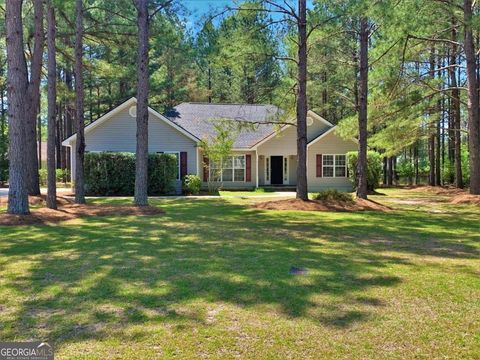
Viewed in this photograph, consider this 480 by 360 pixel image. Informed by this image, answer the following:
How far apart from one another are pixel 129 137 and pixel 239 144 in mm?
6195

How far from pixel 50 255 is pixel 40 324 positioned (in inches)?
122

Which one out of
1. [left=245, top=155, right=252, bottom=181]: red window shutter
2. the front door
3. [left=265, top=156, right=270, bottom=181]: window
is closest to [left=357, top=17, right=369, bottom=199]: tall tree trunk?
[left=245, top=155, right=252, bottom=181]: red window shutter

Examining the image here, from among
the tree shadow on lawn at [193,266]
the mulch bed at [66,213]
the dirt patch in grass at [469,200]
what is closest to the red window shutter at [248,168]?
the dirt patch in grass at [469,200]

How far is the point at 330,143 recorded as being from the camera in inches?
1014

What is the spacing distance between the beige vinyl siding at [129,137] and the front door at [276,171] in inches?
216

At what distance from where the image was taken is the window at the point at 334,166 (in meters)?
25.9

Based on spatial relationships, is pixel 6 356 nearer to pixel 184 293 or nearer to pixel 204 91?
pixel 184 293

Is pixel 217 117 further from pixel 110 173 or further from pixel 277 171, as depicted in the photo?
pixel 110 173

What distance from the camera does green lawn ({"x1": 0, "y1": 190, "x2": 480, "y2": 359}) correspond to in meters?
3.47

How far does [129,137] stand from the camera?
23156mm

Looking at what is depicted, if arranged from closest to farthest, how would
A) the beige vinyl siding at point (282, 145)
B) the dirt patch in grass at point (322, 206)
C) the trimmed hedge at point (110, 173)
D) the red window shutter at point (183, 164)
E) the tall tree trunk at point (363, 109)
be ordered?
the dirt patch in grass at point (322, 206) < the tall tree trunk at point (363, 109) < the trimmed hedge at point (110, 173) < the red window shutter at point (183, 164) < the beige vinyl siding at point (282, 145)

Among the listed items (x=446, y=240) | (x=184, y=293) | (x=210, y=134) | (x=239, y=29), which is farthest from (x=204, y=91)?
(x=184, y=293)

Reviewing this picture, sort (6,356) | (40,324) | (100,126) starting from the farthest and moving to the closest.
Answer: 1. (100,126)
2. (40,324)
3. (6,356)

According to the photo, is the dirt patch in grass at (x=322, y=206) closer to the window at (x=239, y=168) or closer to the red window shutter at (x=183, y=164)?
the red window shutter at (x=183, y=164)
